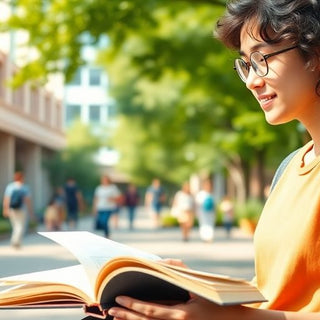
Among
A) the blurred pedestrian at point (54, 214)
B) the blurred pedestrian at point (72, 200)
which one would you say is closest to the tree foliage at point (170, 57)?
the blurred pedestrian at point (72, 200)

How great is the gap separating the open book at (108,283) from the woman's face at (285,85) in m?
0.58

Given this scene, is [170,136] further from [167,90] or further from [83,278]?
[83,278]

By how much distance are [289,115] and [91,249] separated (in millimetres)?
696

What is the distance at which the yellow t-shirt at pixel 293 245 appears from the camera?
84.3 inches

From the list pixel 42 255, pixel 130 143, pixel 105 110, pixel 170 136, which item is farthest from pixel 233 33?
pixel 105 110

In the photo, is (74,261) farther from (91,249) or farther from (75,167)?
(75,167)

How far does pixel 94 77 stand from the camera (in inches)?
4026

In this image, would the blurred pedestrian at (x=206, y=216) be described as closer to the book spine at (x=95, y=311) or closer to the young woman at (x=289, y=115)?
the young woman at (x=289, y=115)

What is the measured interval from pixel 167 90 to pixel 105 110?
68.6 metres

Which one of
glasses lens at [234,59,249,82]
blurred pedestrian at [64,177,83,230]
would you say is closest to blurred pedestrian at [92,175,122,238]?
blurred pedestrian at [64,177,83,230]

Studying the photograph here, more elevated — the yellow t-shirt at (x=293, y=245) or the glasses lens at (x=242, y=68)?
the glasses lens at (x=242, y=68)

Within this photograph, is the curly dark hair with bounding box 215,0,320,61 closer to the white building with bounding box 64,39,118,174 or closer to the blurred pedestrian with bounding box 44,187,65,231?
the blurred pedestrian with bounding box 44,187,65,231

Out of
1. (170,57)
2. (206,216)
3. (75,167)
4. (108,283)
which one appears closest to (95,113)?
(75,167)

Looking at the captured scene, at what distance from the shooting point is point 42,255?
51.5ft
